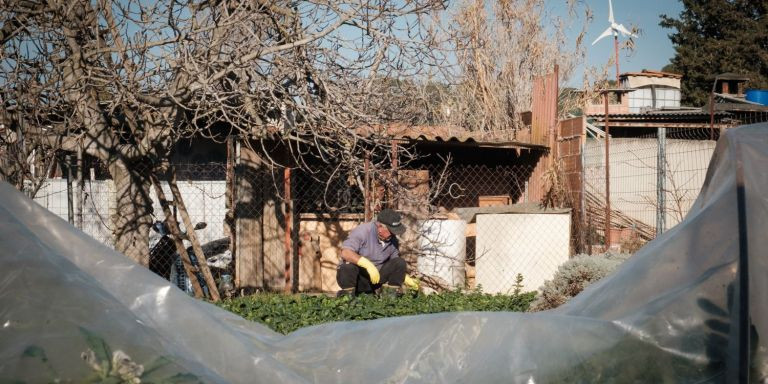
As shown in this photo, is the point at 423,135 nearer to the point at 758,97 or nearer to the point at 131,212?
the point at 131,212

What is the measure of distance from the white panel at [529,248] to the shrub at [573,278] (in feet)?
7.16

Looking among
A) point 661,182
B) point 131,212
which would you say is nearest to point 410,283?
point 661,182

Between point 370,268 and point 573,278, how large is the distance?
236 cm

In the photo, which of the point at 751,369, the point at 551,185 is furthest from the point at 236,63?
the point at 751,369

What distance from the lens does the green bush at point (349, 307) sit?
708cm

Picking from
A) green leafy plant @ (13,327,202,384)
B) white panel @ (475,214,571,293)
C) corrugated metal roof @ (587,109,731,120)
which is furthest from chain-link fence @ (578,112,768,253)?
green leafy plant @ (13,327,202,384)

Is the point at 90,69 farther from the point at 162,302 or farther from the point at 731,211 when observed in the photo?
the point at 731,211

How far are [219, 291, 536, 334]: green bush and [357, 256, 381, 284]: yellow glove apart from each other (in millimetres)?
501

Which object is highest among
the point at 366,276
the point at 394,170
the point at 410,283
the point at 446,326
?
the point at 394,170

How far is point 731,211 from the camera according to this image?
2.84 meters

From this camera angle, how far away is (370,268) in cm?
866

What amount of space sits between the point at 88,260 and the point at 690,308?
7.78 ft

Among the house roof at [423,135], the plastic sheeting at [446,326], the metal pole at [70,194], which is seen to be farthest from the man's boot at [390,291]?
the plastic sheeting at [446,326]

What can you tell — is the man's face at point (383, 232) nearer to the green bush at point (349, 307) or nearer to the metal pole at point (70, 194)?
the green bush at point (349, 307)
